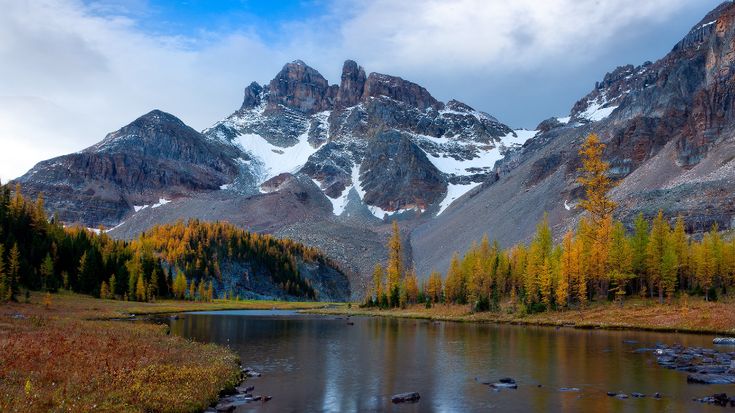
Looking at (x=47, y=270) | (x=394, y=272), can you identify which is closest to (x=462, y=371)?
(x=394, y=272)

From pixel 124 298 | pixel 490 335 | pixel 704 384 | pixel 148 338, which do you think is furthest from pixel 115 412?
pixel 124 298

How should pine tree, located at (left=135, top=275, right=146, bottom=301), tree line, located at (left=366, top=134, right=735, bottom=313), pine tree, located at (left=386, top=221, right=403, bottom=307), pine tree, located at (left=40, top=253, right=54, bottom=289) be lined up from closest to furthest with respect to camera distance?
tree line, located at (left=366, top=134, right=735, bottom=313), pine tree, located at (left=40, top=253, right=54, bottom=289), pine tree, located at (left=386, top=221, right=403, bottom=307), pine tree, located at (left=135, top=275, right=146, bottom=301)

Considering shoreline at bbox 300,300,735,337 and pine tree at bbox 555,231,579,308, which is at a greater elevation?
pine tree at bbox 555,231,579,308

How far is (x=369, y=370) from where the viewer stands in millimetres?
37531

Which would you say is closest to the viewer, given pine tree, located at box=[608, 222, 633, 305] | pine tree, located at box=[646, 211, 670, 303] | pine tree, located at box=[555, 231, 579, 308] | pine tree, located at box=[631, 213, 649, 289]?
pine tree, located at box=[608, 222, 633, 305]

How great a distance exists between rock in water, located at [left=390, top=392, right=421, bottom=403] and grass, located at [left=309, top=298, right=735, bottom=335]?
158ft

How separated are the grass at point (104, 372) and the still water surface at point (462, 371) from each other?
9.81ft

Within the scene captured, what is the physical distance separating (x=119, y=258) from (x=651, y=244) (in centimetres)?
12430

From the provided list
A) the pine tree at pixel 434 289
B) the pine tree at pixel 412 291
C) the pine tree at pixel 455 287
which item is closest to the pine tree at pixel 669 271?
the pine tree at pixel 455 287

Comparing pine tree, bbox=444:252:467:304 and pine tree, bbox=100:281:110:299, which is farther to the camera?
pine tree, bbox=444:252:467:304

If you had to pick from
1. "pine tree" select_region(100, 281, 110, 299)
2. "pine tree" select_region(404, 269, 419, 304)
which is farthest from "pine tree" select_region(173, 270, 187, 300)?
"pine tree" select_region(404, 269, 419, 304)

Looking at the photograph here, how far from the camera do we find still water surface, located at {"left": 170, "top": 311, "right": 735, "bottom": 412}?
26.5 m

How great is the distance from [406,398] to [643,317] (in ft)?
184

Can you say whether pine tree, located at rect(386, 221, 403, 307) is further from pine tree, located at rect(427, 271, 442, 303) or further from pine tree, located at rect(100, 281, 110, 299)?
pine tree, located at rect(100, 281, 110, 299)
